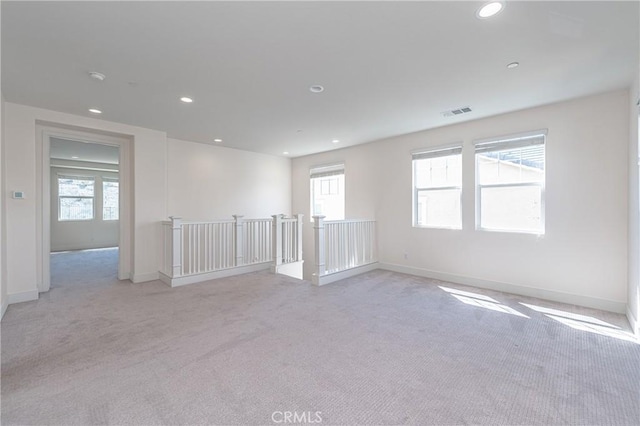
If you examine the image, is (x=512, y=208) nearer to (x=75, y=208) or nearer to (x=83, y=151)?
(x=83, y=151)

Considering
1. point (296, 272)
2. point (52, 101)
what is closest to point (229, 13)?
point (52, 101)

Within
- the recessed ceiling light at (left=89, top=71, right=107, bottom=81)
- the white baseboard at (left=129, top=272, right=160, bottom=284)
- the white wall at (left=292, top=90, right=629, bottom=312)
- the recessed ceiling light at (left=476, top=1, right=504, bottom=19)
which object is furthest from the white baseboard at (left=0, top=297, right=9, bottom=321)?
the white wall at (left=292, top=90, right=629, bottom=312)

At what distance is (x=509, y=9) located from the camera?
6.28ft

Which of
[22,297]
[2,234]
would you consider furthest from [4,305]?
[2,234]

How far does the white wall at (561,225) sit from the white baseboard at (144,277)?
453cm

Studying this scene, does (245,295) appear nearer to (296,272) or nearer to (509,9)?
(296,272)

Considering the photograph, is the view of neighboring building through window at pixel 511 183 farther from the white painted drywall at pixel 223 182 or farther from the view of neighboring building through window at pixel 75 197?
the view of neighboring building through window at pixel 75 197

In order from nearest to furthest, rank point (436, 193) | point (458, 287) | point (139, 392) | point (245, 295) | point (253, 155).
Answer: point (139, 392), point (245, 295), point (458, 287), point (436, 193), point (253, 155)

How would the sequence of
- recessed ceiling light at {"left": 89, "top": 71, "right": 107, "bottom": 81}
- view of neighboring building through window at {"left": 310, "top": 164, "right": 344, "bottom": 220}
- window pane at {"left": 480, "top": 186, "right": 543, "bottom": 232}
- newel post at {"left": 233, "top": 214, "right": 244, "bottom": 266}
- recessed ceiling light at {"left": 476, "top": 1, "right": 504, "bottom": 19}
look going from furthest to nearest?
1. view of neighboring building through window at {"left": 310, "top": 164, "right": 344, "bottom": 220}
2. newel post at {"left": 233, "top": 214, "right": 244, "bottom": 266}
3. window pane at {"left": 480, "top": 186, "right": 543, "bottom": 232}
4. recessed ceiling light at {"left": 89, "top": 71, "right": 107, "bottom": 81}
5. recessed ceiling light at {"left": 476, "top": 1, "right": 504, "bottom": 19}

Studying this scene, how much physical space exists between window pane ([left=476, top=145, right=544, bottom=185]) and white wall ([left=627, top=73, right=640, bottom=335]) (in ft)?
2.82

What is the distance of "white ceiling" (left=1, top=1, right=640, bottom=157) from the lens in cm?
195

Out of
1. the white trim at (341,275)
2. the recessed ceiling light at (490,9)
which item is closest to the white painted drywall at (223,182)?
the white trim at (341,275)

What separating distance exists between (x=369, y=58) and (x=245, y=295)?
3293 mm

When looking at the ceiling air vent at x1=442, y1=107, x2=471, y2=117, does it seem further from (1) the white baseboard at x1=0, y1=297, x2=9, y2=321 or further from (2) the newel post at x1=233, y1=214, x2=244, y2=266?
(1) the white baseboard at x1=0, y1=297, x2=9, y2=321
